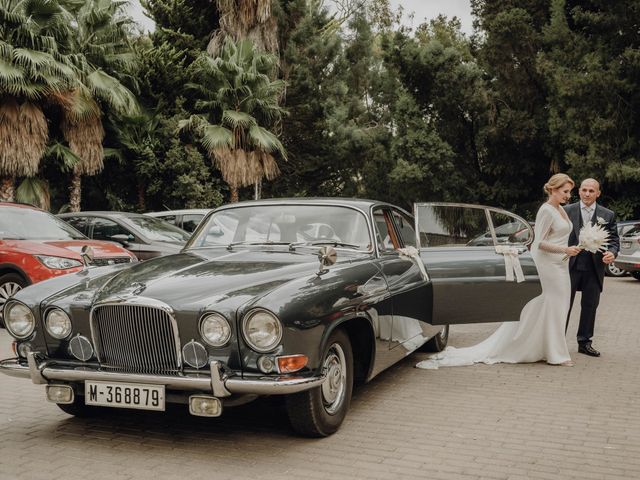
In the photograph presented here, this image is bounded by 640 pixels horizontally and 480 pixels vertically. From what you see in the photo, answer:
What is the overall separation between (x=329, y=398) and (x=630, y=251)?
13.6 meters

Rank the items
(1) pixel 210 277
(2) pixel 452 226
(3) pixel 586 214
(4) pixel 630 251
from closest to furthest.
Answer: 1. (1) pixel 210 277
2. (2) pixel 452 226
3. (3) pixel 586 214
4. (4) pixel 630 251

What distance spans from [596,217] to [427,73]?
2450 cm

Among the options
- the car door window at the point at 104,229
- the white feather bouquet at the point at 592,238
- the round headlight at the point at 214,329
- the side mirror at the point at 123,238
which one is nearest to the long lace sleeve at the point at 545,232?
the white feather bouquet at the point at 592,238

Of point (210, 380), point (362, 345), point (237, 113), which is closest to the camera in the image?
point (210, 380)

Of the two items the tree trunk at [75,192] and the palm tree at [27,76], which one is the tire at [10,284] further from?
the tree trunk at [75,192]

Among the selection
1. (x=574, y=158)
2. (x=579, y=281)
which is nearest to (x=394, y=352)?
(x=579, y=281)

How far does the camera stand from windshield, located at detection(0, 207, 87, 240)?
33.1ft

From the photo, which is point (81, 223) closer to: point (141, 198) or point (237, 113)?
point (237, 113)

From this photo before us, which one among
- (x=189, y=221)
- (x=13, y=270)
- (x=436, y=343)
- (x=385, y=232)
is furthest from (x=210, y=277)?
(x=189, y=221)

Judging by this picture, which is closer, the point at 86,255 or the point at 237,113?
the point at 86,255

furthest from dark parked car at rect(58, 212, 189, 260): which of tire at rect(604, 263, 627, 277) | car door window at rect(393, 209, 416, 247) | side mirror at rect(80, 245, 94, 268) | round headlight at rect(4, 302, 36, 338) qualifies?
tire at rect(604, 263, 627, 277)

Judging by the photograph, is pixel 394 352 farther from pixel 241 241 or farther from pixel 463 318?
pixel 241 241

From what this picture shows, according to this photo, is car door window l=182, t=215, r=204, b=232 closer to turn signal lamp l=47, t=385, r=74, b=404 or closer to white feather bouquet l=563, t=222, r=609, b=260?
white feather bouquet l=563, t=222, r=609, b=260

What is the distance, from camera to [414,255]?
6457 millimetres
